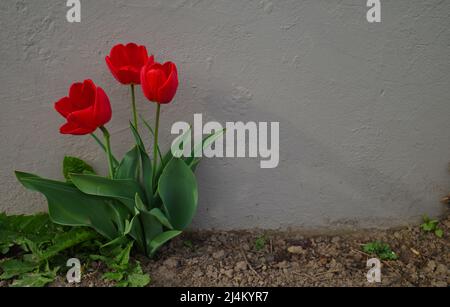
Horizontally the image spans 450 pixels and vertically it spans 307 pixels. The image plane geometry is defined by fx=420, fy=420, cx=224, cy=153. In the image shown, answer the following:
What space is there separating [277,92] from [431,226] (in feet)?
3.19

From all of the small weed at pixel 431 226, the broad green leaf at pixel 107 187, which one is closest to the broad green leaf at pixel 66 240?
the broad green leaf at pixel 107 187

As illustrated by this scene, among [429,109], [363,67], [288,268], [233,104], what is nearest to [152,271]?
[288,268]

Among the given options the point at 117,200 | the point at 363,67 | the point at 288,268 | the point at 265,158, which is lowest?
the point at 288,268

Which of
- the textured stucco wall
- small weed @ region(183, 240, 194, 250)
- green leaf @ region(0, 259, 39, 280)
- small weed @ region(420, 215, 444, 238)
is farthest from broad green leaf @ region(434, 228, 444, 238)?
green leaf @ region(0, 259, 39, 280)

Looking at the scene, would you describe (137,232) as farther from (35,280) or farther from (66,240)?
(35,280)

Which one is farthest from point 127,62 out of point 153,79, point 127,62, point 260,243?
point 260,243

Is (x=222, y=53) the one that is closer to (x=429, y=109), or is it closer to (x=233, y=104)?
(x=233, y=104)

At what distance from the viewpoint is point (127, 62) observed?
1439mm

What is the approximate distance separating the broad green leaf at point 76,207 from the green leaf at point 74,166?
15 centimetres

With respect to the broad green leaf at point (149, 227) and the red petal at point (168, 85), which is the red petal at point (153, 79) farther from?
the broad green leaf at point (149, 227)

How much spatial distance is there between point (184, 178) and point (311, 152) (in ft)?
1.89

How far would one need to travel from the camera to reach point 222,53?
1.62 m

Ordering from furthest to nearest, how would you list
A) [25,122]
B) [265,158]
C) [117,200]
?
1. [265,158]
2. [25,122]
3. [117,200]

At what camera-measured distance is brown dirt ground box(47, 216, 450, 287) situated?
163 cm
